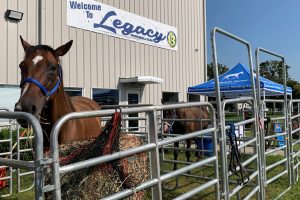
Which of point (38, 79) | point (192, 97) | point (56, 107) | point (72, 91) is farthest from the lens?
point (192, 97)

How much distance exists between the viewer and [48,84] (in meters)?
3.32

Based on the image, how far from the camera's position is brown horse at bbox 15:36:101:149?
2869 mm

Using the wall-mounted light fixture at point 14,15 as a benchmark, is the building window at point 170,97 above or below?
below

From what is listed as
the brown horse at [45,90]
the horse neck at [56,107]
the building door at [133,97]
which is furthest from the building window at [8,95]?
the horse neck at [56,107]

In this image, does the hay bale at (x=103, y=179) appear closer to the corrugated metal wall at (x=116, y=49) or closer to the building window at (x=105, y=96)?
the corrugated metal wall at (x=116, y=49)

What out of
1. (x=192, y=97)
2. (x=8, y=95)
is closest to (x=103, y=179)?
(x=8, y=95)

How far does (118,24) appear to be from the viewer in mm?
12812

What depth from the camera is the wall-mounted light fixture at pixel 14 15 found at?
8.90m

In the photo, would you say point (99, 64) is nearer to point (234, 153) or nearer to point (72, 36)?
point (72, 36)

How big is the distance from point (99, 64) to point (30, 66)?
8.78 m

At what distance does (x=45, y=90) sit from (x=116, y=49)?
383 inches

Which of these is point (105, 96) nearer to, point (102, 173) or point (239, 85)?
point (239, 85)

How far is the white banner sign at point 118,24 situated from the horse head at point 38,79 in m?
7.61

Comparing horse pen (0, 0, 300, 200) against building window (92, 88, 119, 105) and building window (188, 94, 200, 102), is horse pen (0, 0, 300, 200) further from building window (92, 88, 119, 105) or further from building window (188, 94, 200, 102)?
building window (188, 94, 200, 102)
